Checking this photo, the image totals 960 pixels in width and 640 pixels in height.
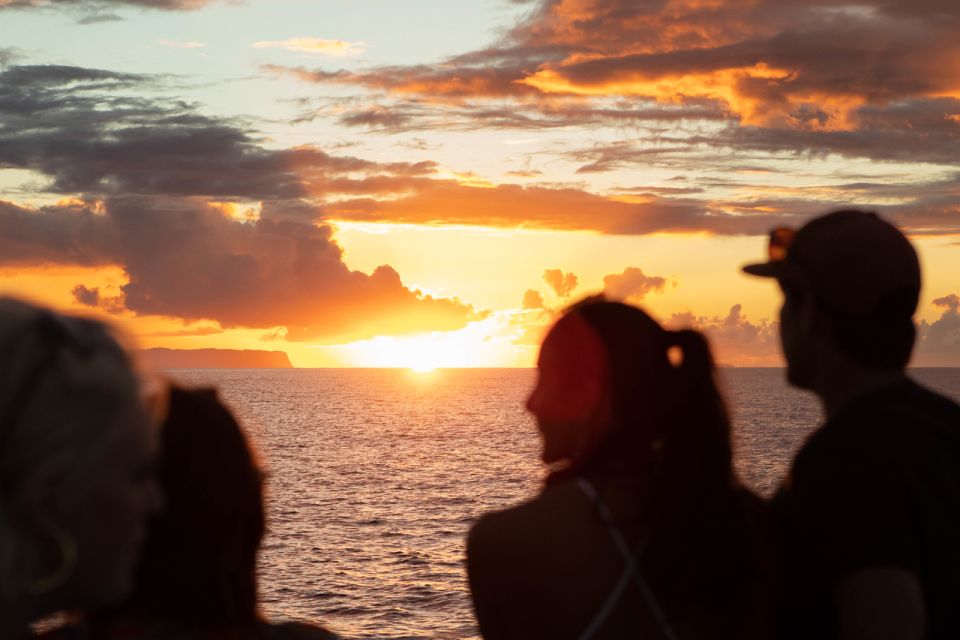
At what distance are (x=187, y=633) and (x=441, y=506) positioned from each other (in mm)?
62231

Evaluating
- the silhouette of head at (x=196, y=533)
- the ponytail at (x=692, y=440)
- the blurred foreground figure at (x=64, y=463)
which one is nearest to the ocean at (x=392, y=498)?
the ponytail at (x=692, y=440)

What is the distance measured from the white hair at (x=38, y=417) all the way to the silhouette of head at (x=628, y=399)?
4.83ft

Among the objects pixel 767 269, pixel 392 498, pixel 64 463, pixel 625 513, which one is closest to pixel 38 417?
pixel 64 463

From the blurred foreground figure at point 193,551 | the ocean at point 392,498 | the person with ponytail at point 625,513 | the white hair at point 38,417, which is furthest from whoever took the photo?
the ocean at point 392,498

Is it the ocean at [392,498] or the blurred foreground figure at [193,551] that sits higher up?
the blurred foreground figure at [193,551]

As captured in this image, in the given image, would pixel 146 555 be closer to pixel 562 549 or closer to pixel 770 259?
pixel 562 549

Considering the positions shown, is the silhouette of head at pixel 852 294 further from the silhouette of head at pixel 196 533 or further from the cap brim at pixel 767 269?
the silhouette of head at pixel 196 533

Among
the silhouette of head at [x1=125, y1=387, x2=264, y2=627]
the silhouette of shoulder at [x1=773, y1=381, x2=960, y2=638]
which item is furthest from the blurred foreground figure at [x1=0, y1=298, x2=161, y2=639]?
the silhouette of shoulder at [x1=773, y1=381, x2=960, y2=638]

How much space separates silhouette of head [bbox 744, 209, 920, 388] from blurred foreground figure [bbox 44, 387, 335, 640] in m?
1.88

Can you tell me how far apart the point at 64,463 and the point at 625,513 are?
159 centimetres

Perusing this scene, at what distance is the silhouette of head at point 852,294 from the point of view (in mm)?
3295

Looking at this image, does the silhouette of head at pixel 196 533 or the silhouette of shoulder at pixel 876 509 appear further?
the silhouette of shoulder at pixel 876 509

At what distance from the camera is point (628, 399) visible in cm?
302

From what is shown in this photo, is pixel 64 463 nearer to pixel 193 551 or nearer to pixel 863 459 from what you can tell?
pixel 193 551
